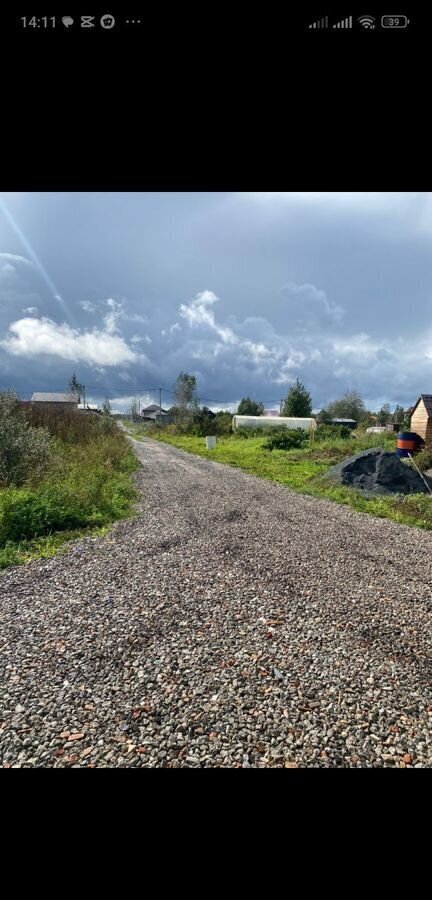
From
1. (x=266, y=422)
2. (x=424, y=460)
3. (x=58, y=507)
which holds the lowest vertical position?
(x=58, y=507)

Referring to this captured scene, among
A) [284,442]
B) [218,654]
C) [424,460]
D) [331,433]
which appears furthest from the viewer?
[331,433]

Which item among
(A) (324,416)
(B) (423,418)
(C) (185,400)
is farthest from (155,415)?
(B) (423,418)

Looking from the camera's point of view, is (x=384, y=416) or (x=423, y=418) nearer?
(x=423, y=418)

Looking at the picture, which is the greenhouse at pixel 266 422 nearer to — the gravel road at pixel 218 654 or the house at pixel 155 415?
the house at pixel 155 415

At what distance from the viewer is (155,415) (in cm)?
3703

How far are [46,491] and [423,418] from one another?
13529mm
